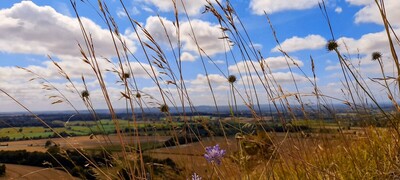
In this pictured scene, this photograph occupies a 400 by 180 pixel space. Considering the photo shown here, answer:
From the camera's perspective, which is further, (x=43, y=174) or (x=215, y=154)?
(x=43, y=174)

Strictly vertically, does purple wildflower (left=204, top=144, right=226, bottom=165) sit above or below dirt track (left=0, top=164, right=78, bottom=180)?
above

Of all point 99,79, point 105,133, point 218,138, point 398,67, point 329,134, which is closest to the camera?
point 398,67

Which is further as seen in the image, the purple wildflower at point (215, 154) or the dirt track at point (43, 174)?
the dirt track at point (43, 174)

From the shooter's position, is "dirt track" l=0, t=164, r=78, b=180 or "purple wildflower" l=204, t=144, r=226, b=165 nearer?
"purple wildflower" l=204, t=144, r=226, b=165

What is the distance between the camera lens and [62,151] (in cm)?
235

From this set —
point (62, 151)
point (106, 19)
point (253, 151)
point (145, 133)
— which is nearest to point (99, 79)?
point (106, 19)

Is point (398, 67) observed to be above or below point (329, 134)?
above

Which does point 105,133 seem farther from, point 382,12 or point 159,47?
point 382,12

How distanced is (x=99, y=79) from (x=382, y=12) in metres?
1.39

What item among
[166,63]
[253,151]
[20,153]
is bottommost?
[20,153]

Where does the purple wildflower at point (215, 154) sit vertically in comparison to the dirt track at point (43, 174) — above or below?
above

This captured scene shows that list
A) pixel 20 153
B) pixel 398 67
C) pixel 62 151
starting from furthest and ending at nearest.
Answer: pixel 20 153, pixel 62 151, pixel 398 67

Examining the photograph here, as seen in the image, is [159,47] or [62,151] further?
[62,151]

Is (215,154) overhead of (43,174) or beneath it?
overhead
